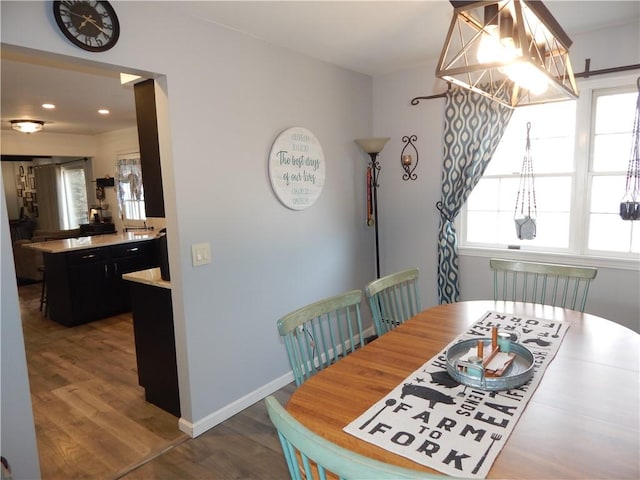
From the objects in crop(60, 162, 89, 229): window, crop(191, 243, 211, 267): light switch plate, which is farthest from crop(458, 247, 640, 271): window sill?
crop(60, 162, 89, 229): window

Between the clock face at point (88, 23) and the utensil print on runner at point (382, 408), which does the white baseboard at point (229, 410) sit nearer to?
the utensil print on runner at point (382, 408)

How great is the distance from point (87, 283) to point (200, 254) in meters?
2.81

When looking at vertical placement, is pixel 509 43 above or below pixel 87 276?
above

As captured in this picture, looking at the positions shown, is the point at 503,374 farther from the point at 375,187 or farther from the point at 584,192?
the point at 375,187

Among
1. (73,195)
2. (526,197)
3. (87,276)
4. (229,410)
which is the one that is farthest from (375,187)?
(73,195)

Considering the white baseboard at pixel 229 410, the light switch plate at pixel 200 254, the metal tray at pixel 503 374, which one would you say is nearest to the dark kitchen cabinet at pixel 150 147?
the light switch plate at pixel 200 254

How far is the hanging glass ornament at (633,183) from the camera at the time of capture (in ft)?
8.57

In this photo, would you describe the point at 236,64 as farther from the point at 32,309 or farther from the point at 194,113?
the point at 32,309

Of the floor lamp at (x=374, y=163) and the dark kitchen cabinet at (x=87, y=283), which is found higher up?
the floor lamp at (x=374, y=163)

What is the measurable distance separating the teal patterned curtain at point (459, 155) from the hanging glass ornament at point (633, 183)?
78 cm

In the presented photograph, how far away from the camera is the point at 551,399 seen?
1278 millimetres

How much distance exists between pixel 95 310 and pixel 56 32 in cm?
357

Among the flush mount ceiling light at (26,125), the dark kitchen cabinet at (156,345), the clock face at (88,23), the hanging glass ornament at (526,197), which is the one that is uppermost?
the flush mount ceiling light at (26,125)

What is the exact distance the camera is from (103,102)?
455cm
